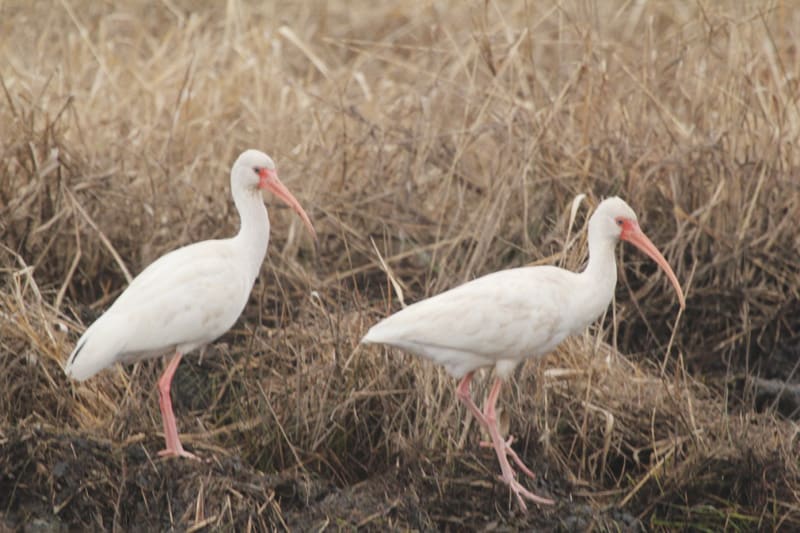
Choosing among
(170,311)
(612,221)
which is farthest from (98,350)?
(612,221)

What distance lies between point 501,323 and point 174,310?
1.28 meters

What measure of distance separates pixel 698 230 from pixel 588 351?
1.47 meters

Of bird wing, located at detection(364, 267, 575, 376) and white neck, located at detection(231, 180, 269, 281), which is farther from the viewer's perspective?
white neck, located at detection(231, 180, 269, 281)

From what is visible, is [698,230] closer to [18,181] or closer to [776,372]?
[776,372]

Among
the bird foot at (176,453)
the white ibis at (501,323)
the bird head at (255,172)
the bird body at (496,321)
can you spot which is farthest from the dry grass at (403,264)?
the bird head at (255,172)

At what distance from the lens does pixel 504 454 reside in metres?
6.16

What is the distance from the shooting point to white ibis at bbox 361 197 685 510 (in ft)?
20.1

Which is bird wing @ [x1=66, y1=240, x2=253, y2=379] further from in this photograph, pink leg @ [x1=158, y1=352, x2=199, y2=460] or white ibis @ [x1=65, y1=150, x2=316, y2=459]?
pink leg @ [x1=158, y1=352, x2=199, y2=460]

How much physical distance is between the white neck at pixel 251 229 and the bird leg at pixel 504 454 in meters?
1.10

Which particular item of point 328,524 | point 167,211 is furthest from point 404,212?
point 328,524

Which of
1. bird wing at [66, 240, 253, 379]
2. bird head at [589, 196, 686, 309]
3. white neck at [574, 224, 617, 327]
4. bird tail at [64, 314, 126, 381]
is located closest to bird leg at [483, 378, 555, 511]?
white neck at [574, 224, 617, 327]

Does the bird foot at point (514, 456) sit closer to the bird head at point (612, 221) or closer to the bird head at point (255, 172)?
the bird head at point (612, 221)

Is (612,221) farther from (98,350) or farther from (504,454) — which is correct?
(98,350)

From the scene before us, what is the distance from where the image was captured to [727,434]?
252 inches
